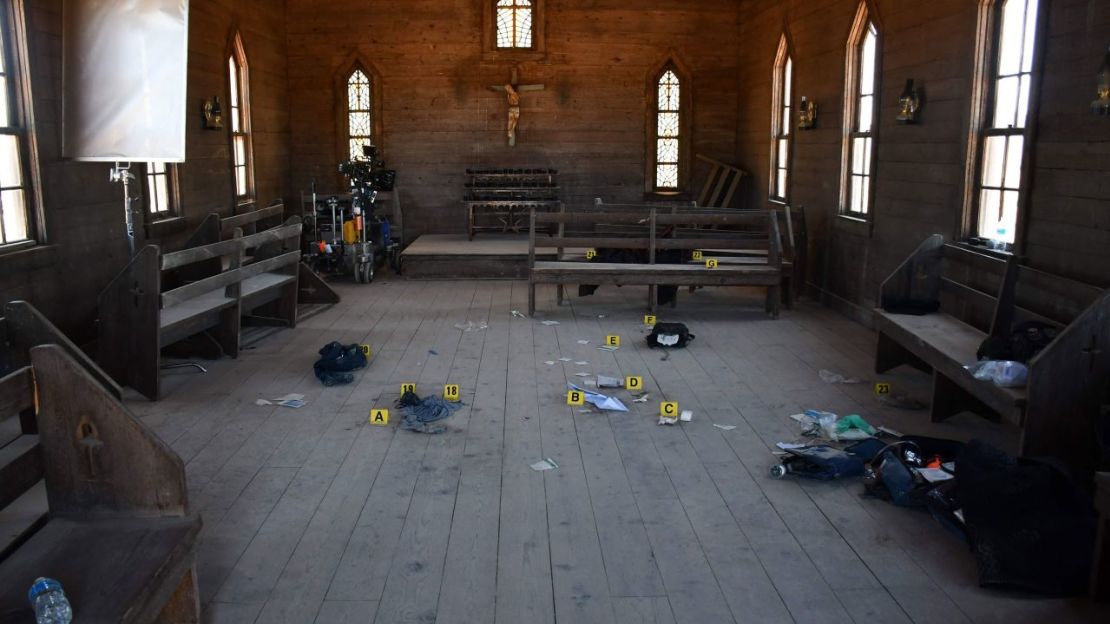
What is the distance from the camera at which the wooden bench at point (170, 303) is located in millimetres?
5340

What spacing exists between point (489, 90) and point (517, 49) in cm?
68

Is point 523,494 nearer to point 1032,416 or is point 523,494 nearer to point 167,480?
point 167,480

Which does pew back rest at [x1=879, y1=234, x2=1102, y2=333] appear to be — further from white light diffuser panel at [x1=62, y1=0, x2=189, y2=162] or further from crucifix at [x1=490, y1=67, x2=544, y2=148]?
crucifix at [x1=490, y1=67, x2=544, y2=148]

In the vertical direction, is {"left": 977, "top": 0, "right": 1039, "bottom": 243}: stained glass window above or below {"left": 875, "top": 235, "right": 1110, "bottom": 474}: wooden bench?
above

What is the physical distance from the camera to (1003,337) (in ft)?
15.7

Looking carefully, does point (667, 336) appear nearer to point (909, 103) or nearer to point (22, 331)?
point (909, 103)

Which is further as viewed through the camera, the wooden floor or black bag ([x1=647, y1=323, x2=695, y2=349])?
black bag ([x1=647, y1=323, x2=695, y2=349])

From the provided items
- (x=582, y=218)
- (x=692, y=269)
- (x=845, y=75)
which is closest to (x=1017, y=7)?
(x=845, y=75)

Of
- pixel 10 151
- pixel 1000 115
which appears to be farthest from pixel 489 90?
pixel 1000 115

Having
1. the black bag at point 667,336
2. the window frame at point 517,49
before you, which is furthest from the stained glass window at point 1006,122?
the window frame at point 517,49

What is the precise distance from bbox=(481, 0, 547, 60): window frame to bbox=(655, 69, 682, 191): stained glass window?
175cm

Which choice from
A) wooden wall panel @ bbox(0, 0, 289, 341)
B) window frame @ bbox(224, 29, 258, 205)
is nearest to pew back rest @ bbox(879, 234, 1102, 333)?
wooden wall panel @ bbox(0, 0, 289, 341)

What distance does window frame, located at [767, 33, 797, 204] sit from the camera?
9.96 m

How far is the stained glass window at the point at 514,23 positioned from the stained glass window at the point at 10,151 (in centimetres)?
765
